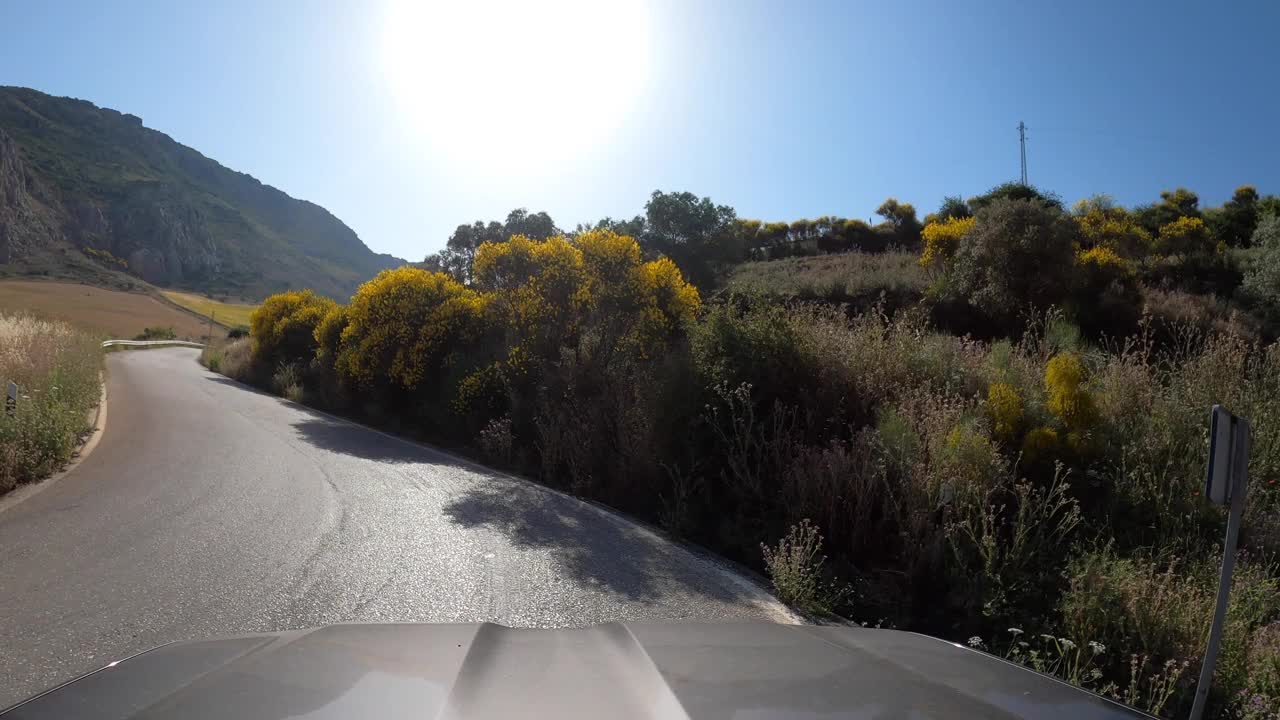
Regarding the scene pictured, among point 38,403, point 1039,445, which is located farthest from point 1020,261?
point 38,403

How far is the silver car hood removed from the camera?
1645mm

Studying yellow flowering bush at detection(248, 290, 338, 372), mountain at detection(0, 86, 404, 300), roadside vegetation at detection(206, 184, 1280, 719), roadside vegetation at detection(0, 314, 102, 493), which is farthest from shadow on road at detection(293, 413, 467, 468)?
mountain at detection(0, 86, 404, 300)

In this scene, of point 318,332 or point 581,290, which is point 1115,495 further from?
point 318,332

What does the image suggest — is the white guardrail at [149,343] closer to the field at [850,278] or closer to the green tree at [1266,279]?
the field at [850,278]

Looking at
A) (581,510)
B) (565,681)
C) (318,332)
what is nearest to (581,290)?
(581,510)

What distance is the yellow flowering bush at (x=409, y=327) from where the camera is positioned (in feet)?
52.5

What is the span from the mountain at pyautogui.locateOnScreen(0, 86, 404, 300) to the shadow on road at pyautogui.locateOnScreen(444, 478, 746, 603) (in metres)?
93.7

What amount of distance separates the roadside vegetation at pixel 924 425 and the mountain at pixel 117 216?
8899 cm

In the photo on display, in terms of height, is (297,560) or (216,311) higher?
(216,311)

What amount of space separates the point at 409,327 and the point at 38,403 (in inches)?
313

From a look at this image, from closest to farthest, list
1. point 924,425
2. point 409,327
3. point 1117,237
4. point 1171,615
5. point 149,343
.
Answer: point 1171,615
point 924,425
point 409,327
point 1117,237
point 149,343

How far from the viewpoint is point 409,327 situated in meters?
16.7

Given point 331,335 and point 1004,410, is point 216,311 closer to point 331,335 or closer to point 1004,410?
point 331,335

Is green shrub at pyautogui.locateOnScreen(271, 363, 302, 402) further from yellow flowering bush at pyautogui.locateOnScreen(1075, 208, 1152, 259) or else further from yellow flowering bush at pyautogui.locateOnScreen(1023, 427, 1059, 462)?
yellow flowering bush at pyautogui.locateOnScreen(1075, 208, 1152, 259)
